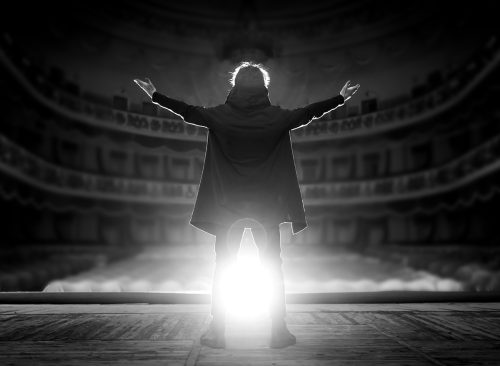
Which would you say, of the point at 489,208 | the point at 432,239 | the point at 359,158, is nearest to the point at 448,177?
the point at 489,208

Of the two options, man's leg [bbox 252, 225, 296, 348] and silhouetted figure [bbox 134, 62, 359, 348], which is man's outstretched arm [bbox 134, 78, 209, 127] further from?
man's leg [bbox 252, 225, 296, 348]

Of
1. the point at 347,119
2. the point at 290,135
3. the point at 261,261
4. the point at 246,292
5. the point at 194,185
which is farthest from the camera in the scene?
the point at 194,185

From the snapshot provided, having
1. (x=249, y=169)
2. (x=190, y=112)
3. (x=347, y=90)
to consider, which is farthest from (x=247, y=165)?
(x=347, y=90)

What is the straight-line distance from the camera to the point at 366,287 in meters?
10.7

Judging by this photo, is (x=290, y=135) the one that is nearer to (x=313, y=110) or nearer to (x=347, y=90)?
(x=347, y=90)

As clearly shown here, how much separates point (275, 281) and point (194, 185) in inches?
720

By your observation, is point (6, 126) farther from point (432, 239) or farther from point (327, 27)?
point (432, 239)

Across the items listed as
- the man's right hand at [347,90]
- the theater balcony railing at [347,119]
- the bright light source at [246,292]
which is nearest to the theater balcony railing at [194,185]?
the theater balcony railing at [347,119]

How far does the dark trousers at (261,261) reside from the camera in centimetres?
273

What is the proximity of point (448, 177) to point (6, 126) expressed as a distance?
1683 cm

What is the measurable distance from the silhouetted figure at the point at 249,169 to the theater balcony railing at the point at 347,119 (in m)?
11.6

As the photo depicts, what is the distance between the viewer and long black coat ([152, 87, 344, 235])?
2.83m

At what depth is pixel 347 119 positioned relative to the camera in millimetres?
20000

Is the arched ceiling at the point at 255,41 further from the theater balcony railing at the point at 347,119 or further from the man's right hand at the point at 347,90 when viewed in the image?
the man's right hand at the point at 347,90
